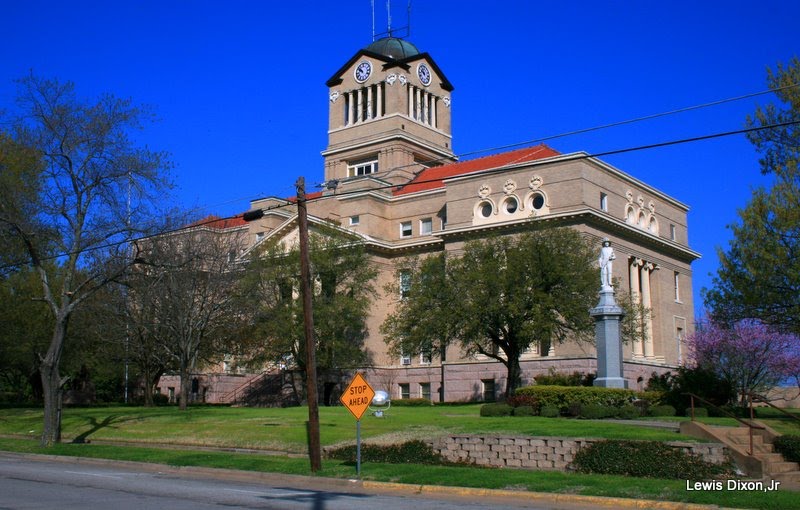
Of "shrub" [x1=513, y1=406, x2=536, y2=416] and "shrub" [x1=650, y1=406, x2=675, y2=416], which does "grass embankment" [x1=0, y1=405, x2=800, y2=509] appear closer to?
"shrub" [x1=513, y1=406, x2=536, y2=416]

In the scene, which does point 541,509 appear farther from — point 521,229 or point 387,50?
point 387,50

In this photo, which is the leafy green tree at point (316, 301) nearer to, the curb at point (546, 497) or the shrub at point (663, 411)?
the shrub at point (663, 411)

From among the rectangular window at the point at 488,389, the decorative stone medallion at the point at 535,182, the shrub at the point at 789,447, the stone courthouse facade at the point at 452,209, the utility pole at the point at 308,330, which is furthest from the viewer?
the decorative stone medallion at the point at 535,182

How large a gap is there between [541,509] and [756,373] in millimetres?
53744

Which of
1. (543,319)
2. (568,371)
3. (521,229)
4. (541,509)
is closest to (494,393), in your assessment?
(568,371)

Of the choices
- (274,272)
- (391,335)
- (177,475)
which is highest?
(274,272)

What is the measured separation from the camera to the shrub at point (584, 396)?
36062 mm

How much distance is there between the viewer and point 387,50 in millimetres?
88250

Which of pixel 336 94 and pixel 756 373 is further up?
pixel 336 94

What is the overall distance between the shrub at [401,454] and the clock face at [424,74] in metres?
64.6

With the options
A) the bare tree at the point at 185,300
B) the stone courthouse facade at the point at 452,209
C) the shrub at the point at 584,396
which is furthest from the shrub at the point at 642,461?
the stone courthouse facade at the point at 452,209

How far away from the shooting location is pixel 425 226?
2844 inches

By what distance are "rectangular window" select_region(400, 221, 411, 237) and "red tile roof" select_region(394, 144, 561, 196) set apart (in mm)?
2851

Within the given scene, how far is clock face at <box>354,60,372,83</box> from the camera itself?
3408 inches
